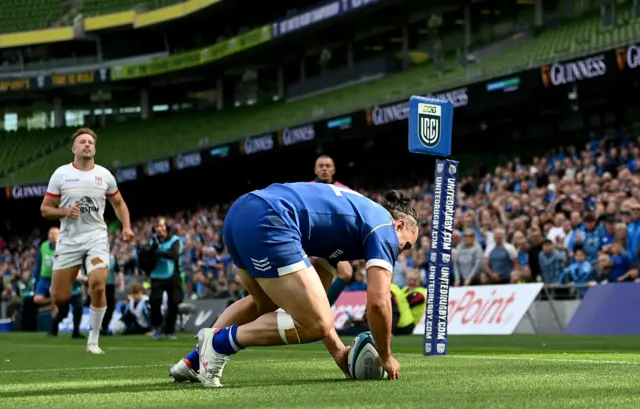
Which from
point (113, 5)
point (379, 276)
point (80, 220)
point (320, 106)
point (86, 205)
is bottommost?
point (379, 276)

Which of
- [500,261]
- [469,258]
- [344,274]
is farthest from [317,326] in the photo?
[469,258]

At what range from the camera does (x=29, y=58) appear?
63.5 m

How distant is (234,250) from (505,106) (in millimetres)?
25823

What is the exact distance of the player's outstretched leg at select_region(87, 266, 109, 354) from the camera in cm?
1281

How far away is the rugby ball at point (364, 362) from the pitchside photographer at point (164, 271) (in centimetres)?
1180

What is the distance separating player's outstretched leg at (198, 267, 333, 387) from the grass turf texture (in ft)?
0.73

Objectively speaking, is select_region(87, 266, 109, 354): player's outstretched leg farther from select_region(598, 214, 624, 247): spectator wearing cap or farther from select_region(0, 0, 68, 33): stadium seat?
select_region(0, 0, 68, 33): stadium seat

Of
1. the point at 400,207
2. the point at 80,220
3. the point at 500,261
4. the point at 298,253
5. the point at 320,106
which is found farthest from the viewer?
the point at 320,106

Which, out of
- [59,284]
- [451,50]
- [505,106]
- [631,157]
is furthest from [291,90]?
[59,284]

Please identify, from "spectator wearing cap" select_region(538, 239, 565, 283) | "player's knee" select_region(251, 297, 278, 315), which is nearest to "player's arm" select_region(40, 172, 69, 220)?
"player's knee" select_region(251, 297, 278, 315)

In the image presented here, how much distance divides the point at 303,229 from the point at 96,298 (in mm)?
6607

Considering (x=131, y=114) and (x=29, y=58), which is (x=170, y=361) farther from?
(x=29, y=58)

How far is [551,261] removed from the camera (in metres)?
18.2

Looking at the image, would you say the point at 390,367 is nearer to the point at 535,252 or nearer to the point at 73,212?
the point at 73,212
